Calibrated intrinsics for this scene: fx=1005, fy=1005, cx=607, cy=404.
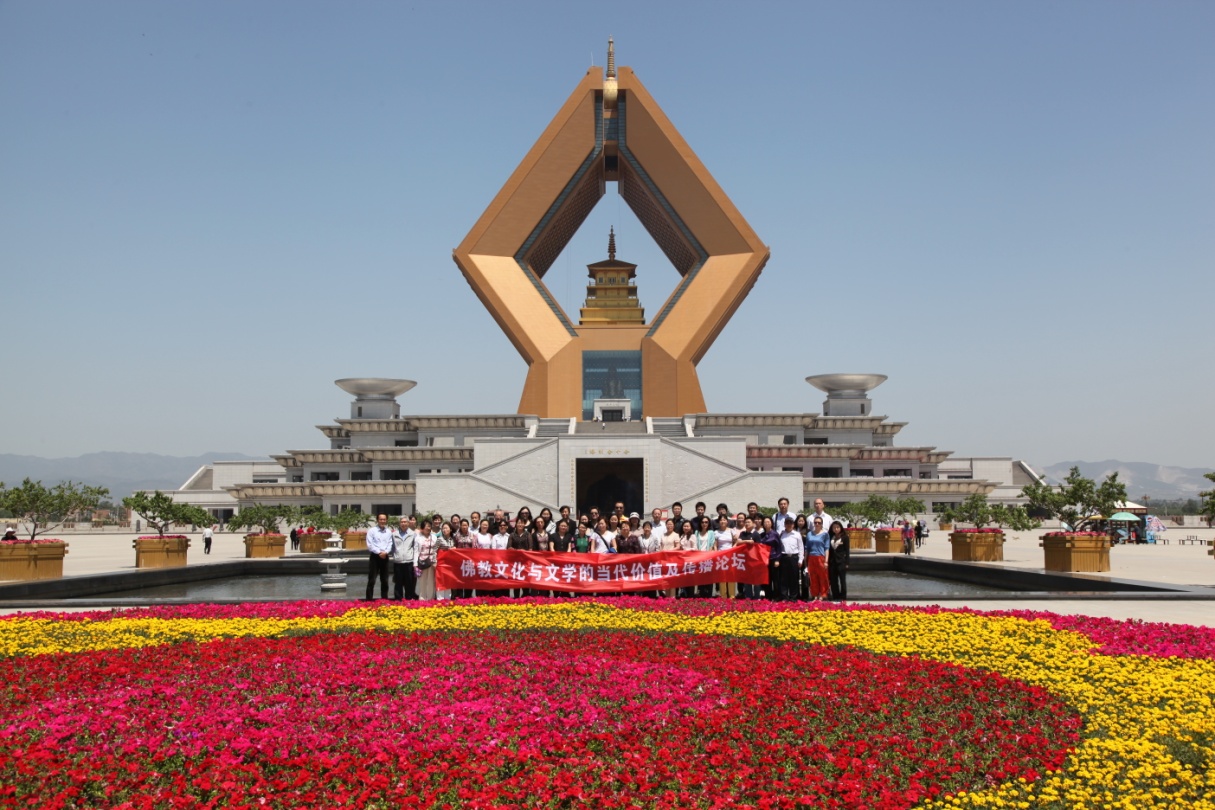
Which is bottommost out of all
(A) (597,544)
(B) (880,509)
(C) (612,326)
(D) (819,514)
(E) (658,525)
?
(A) (597,544)

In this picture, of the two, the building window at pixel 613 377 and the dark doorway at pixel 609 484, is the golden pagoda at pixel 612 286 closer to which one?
the building window at pixel 613 377

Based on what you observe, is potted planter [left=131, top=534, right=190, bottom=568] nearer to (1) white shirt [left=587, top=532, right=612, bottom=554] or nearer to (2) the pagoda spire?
(1) white shirt [left=587, top=532, right=612, bottom=554]

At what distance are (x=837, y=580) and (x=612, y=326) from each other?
3040 cm

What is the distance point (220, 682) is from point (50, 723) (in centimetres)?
112

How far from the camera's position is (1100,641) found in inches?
283

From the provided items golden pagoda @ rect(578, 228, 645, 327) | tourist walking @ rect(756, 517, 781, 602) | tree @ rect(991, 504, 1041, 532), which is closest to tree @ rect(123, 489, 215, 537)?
tourist walking @ rect(756, 517, 781, 602)

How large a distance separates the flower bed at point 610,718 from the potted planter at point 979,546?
10.9 metres

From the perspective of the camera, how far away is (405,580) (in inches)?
430

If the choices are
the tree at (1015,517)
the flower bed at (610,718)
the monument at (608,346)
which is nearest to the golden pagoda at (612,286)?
the monument at (608,346)

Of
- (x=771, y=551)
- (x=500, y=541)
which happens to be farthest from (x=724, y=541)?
(x=500, y=541)

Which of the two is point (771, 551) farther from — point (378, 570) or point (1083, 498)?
point (1083, 498)

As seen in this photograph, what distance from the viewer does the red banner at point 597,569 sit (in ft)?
34.9

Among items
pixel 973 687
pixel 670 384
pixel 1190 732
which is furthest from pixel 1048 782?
pixel 670 384

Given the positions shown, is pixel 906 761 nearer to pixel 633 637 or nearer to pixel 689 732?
pixel 689 732
